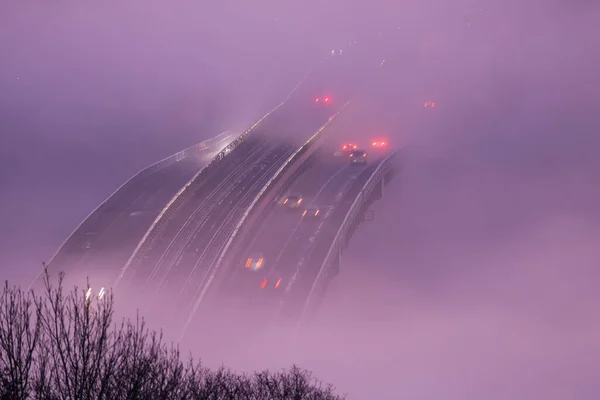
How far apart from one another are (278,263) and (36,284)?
28.3 meters

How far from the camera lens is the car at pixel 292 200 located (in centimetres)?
9657

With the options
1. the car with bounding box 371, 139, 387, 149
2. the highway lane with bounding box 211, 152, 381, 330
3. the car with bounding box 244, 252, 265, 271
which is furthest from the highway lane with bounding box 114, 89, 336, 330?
the car with bounding box 371, 139, 387, 149

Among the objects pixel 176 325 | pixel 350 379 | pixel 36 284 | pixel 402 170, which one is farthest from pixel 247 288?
pixel 402 170

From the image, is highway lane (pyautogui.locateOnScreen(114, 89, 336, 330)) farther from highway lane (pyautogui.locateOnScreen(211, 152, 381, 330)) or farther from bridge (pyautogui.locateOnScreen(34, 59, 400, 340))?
highway lane (pyautogui.locateOnScreen(211, 152, 381, 330))

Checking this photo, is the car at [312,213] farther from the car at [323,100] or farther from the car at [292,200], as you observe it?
the car at [323,100]

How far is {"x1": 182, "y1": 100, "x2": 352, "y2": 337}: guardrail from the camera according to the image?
255 feet

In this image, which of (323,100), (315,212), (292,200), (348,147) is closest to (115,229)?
(292,200)

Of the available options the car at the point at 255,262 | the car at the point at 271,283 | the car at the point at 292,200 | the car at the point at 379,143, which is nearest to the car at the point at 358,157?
the car at the point at 379,143

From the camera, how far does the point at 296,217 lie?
94000mm

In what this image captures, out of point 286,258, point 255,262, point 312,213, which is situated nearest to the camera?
point 286,258

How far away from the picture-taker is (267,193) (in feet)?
299

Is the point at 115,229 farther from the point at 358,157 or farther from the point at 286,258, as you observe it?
the point at 358,157

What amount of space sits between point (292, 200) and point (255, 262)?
14.7 m

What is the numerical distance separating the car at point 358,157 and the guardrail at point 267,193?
596 cm
